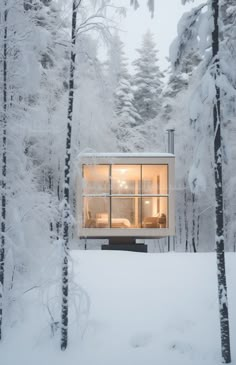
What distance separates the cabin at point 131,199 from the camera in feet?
59.4

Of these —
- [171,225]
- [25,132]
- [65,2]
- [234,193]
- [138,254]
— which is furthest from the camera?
[234,193]

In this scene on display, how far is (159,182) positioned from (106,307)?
700 cm

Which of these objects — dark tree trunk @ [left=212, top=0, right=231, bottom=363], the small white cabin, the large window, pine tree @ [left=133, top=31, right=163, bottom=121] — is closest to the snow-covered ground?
dark tree trunk @ [left=212, top=0, right=231, bottom=363]

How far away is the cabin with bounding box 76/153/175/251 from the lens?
59.4 ft

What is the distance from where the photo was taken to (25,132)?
11.3 meters

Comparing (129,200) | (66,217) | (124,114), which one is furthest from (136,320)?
(124,114)

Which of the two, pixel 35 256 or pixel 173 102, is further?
pixel 173 102

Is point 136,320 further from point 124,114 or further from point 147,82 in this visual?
point 147,82

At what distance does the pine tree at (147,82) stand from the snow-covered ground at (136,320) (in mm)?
21835

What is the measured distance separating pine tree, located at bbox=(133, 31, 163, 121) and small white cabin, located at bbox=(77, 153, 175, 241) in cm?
1674

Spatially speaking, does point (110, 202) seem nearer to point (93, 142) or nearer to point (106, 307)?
point (106, 307)

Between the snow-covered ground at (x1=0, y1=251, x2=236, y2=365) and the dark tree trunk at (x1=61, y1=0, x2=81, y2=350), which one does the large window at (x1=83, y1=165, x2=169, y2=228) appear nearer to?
the snow-covered ground at (x1=0, y1=251, x2=236, y2=365)

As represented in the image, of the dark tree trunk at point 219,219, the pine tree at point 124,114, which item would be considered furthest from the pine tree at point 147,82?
the dark tree trunk at point 219,219

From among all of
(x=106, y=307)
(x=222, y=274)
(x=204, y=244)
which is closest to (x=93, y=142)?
(x=204, y=244)
